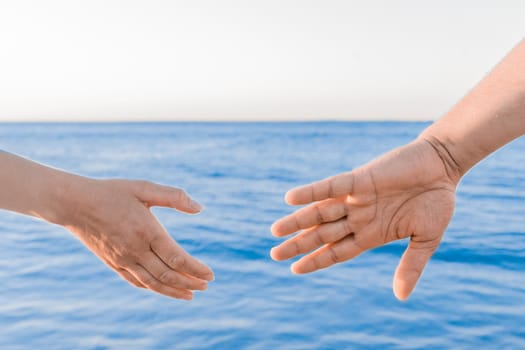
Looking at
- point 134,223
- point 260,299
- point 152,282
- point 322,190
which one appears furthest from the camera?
point 260,299

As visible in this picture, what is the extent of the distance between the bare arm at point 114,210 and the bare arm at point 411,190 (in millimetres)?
437

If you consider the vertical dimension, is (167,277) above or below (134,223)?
below

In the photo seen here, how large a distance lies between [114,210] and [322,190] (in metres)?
0.84

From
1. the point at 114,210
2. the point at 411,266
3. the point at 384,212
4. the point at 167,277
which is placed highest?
the point at 114,210

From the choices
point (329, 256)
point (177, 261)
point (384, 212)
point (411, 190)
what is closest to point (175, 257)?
point (177, 261)

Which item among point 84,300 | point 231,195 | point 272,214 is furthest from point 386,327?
point 231,195

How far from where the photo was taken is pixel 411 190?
1.94 meters

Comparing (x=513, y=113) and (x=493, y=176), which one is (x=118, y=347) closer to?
(x=513, y=113)

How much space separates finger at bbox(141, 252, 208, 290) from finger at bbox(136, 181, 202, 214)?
0.24 metres

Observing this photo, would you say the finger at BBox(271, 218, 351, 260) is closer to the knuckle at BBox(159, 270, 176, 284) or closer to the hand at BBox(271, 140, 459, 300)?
the hand at BBox(271, 140, 459, 300)

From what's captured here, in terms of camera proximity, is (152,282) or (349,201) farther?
(152,282)

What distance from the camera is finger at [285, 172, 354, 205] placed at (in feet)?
5.94

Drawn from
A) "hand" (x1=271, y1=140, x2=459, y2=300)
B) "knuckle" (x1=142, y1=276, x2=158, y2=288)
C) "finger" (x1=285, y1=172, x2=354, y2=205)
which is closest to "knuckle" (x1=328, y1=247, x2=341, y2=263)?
"hand" (x1=271, y1=140, x2=459, y2=300)

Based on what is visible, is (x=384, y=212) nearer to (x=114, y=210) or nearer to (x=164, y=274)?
(x=164, y=274)
